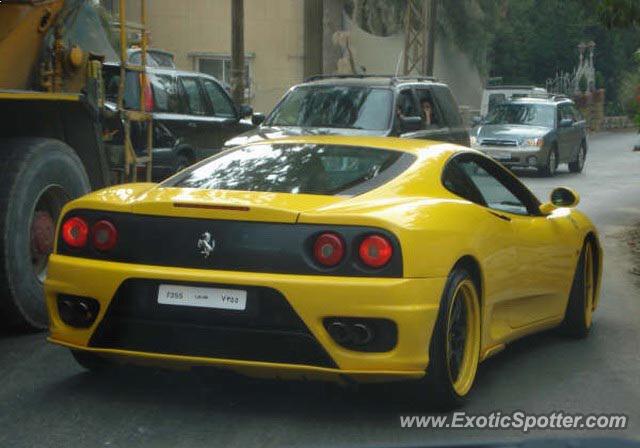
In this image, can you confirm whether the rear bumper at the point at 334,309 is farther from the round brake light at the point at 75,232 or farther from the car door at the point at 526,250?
the car door at the point at 526,250

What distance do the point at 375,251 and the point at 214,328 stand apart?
Answer: 2.69 feet

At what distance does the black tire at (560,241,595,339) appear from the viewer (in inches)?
335

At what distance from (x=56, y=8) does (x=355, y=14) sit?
34.8m

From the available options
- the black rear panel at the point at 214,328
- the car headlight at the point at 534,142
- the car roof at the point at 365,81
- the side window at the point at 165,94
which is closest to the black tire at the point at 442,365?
the black rear panel at the point at 214,328

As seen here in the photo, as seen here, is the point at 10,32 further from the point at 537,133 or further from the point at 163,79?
the point at 537,133

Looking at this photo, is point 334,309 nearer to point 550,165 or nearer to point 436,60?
point 550,165

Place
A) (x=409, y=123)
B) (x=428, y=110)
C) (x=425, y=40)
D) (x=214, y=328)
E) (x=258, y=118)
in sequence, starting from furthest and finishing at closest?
1. (x=425, y=40)
2. (x=428, y=110)
3. (x=258, y=118)
4. (x=409, y=123)
5. (x=214, y=328)

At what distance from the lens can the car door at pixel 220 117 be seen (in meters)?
18.7

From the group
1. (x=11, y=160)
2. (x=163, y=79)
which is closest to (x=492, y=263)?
(x=11, y=160)

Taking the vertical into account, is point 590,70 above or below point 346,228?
below

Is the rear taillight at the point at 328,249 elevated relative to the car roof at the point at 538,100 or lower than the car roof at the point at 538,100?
elevated

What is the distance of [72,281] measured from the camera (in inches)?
253

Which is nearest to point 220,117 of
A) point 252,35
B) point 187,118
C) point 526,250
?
point 187,118

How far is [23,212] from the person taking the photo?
8.32 m
